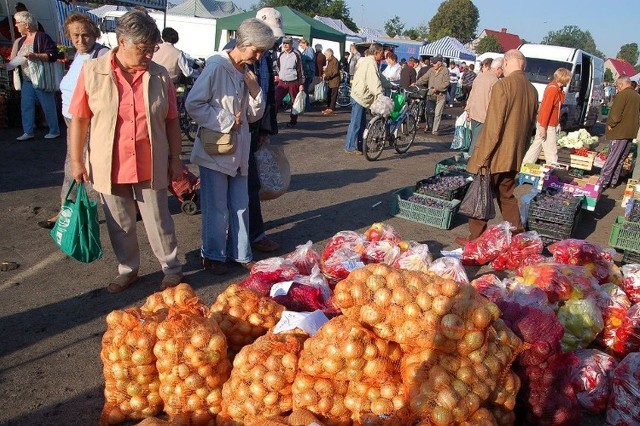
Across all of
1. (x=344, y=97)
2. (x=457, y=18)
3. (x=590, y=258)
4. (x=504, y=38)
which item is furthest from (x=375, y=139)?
(x=457, y=18)

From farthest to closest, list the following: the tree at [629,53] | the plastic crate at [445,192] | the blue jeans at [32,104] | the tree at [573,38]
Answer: the tree at [573,38] < the tree at [629,53] < the blue jeans at [32,104] < the plastic crate at [445,192]

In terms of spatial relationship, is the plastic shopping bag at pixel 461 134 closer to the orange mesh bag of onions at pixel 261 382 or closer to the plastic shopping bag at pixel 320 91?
the plastic shopping bag at pixel 320 91

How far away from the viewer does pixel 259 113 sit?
4.35 metres

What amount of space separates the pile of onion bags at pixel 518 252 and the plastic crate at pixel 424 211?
117 centimetres

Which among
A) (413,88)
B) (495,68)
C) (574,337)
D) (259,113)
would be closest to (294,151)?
(495,68)

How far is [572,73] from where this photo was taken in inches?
578

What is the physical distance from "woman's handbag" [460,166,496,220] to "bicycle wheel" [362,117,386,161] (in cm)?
442

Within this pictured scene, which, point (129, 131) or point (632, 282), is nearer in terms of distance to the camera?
point (129, 131)

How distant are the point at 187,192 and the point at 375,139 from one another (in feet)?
16.6

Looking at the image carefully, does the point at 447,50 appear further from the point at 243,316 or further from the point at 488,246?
the point at 243,316

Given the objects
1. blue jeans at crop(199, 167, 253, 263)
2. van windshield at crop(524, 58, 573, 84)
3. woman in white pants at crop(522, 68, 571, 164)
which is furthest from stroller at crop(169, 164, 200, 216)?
van windshield at crop(524, 58, 573, 84)

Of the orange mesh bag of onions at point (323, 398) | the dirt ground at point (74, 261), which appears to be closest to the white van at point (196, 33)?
the dirt ground at point (74, 261)

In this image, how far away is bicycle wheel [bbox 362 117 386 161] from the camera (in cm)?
977

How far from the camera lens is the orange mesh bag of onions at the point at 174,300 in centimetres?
298
